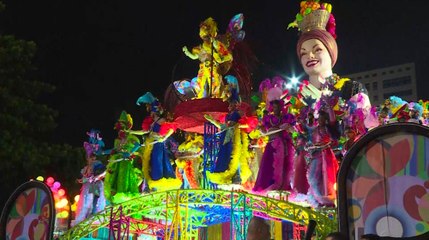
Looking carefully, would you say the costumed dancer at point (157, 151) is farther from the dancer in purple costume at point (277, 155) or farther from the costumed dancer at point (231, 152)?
the dancer in purple costume at point (277, 155)

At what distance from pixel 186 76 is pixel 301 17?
2.52 m

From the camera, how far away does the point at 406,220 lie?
5.70m

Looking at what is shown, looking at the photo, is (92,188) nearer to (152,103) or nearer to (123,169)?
(123,169)

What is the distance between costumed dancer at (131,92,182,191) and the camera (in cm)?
922

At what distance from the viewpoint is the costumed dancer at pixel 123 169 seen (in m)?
9.58

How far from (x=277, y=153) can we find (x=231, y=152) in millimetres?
727

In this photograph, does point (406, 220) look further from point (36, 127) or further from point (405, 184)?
point (36, 127)

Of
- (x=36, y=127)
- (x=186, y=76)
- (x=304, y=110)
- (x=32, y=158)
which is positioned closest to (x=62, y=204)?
(x=32, y=158)

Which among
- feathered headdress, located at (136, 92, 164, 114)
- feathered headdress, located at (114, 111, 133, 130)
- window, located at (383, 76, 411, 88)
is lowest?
feathered headdress, located at (114, 111, 133, 130)

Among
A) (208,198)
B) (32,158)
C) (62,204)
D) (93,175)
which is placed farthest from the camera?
(32,158)

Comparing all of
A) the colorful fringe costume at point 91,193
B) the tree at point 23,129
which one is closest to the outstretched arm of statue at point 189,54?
the colorful fringe costume at point 91,193

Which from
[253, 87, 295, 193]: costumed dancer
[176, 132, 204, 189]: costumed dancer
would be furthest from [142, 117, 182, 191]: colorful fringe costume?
[253, 87, 295, 193]: costumed dancer

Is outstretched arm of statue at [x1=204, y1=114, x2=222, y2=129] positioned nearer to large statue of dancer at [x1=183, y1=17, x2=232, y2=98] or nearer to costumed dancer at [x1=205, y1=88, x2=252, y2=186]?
costumed dancer at [x1=205, y1=88, x2=252, y2=186]

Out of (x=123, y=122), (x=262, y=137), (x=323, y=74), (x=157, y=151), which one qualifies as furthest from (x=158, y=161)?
(x=323, y=74)
